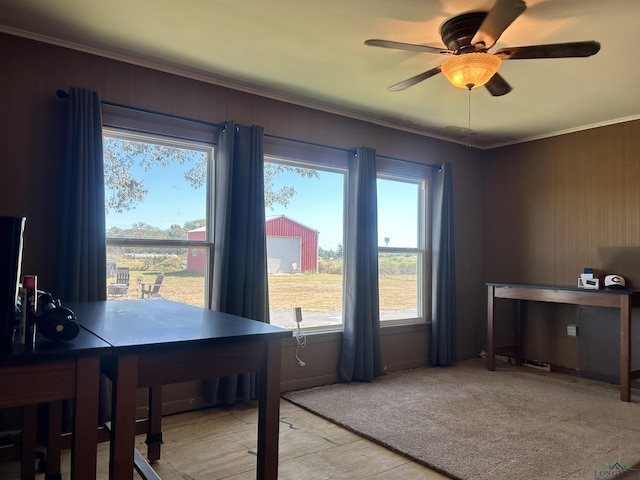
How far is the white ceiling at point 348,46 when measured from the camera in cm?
244

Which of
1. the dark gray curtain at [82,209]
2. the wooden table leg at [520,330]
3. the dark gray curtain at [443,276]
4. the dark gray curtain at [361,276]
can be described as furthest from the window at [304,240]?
the wooden table leg at [520,330]

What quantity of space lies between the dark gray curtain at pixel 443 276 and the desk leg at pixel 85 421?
3.84m

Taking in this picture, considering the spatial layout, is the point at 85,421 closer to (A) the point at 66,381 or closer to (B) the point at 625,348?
(A) the point at 66,381

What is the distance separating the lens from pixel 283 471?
2412 millimetres

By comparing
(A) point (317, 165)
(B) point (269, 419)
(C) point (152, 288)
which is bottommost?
(B) point (269, 419)

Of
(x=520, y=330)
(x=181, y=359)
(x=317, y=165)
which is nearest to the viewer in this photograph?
(x=181, y=359)

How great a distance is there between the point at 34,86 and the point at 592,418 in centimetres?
421

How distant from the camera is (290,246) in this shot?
13.0ft

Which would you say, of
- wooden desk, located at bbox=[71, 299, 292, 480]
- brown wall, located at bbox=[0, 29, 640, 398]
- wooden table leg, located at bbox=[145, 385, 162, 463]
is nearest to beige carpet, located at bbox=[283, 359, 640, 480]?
brown wall, located at bbox=[0, 29, 640, 398]

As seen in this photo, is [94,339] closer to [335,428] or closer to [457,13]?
[335,428]

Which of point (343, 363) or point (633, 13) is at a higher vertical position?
point (633, 13)

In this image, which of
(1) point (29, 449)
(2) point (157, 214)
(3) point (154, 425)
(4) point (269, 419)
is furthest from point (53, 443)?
(2) point (157, 214)

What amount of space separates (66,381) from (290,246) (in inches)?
108

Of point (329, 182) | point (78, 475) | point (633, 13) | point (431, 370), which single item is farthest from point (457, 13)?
point (431, 370)
